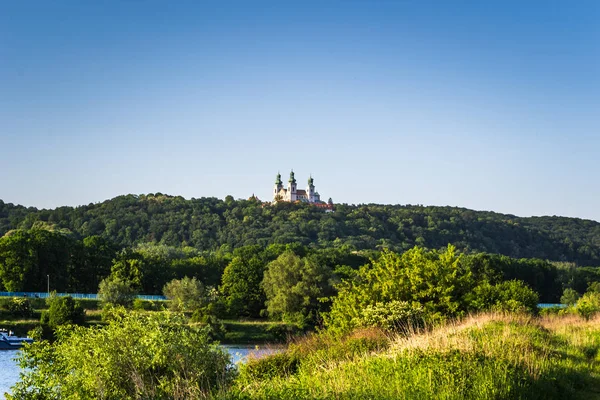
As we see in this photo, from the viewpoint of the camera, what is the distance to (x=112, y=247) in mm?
83438

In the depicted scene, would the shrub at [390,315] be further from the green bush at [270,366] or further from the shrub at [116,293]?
the shrub at [116,293]

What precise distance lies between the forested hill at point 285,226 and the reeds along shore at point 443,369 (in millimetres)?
115639

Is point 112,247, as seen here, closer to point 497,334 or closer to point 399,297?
point 399,297

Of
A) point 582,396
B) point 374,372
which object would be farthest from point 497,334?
point 374,372

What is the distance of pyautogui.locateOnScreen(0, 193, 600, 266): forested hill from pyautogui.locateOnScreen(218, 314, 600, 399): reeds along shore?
11564 cm

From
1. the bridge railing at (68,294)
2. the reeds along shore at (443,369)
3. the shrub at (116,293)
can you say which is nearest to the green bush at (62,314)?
the shrub at (116,293)

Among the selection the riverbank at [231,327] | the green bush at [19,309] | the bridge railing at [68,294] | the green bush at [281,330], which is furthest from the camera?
the bridge railing at [68,294]

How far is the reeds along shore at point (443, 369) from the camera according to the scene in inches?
476

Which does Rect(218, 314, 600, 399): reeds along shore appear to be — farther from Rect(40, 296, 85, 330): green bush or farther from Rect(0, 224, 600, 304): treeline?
Rect(0, 224, 600, 304): treeline

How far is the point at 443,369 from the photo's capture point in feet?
42.1

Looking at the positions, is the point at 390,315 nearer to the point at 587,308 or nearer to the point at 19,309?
the point at 587,308

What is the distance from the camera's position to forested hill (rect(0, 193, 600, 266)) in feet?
460

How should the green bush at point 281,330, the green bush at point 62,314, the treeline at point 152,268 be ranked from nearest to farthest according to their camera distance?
the green bush at point 62,314
the green bush at point 281,330
the treeline at point 152,268

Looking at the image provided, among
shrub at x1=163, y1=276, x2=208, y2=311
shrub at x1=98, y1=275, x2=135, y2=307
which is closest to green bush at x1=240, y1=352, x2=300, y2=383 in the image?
shrub at x1=163, y1=276, x2=208, y2=311
